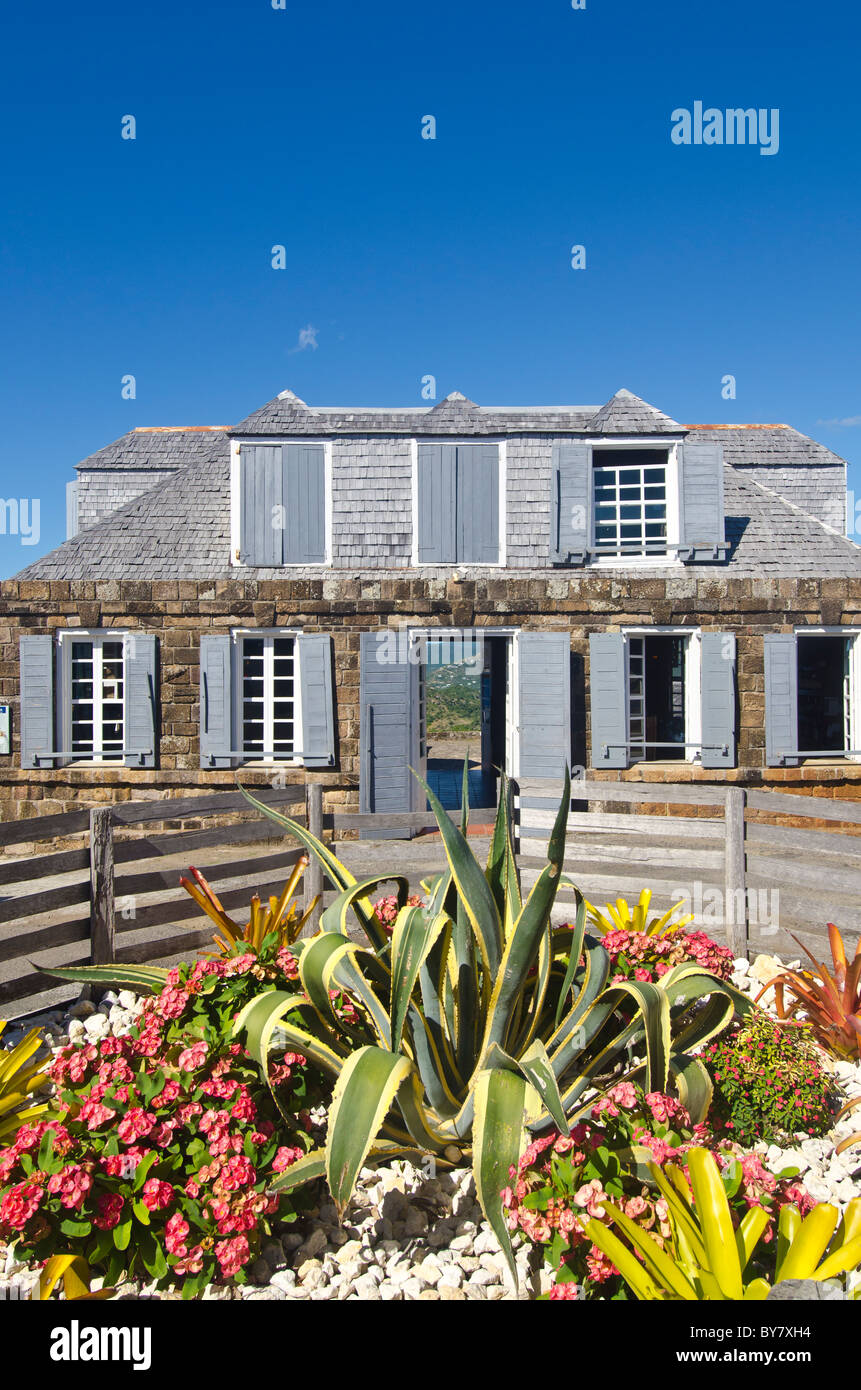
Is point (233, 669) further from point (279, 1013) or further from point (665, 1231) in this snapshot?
point (665, 1231)

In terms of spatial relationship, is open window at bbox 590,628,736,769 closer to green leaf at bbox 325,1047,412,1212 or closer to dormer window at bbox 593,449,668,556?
dormer window at bbox 593,449,668,556

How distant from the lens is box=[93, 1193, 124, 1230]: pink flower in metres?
2.43

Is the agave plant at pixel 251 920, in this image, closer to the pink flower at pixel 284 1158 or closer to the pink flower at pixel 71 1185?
the pink flower at pixel 284 1158

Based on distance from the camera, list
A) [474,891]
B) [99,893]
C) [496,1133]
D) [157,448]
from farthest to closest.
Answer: [157,448] → [99,893] → [474,891] → [496,1133]

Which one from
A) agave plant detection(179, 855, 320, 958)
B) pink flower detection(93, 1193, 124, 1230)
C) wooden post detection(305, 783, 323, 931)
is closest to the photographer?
pink flower detection(93, 1193, 124, 1230)

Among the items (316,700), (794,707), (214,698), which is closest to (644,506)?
(794,707)

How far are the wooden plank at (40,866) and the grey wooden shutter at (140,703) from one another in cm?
567

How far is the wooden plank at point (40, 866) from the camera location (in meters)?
4.25

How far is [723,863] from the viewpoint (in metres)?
5.84

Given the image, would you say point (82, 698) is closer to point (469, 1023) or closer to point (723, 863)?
point (723, 863)

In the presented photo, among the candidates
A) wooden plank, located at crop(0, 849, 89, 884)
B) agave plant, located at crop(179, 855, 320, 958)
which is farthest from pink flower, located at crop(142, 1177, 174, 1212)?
wooden plank, located at crop(0, 849, 89, 884)

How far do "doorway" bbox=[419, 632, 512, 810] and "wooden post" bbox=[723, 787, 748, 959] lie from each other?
66.8 inches

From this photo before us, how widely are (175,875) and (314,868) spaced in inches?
35.3

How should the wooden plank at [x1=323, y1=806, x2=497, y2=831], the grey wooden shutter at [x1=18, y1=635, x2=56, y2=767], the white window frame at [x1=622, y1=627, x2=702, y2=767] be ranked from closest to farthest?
the wooden plank at [x1=323, y1=806, x2=497, y2=831], the grey wooden shutter at [x1=18, y1=635, x2=56, y2=767], the white window frame at [x1=622, y1=627, x2=702, y2=767]
